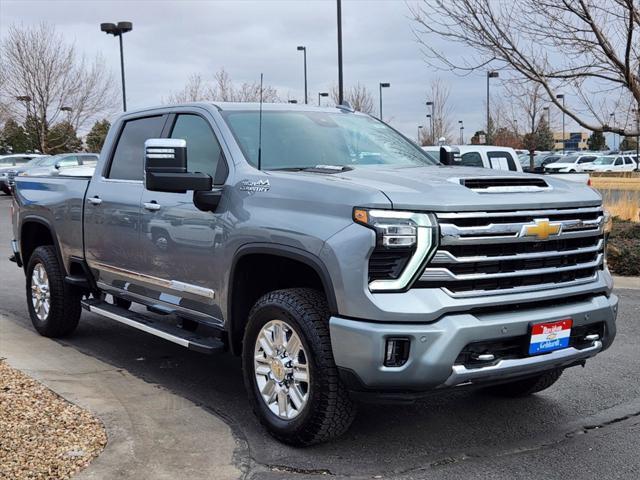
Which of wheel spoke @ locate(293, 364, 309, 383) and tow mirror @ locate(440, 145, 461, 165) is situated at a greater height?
tow mirror @ locate(440, 145, 461, 165)

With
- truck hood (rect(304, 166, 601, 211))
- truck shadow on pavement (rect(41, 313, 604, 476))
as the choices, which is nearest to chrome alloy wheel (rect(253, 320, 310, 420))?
truck shadow on pavement (rect(41, 313, 604, 476))

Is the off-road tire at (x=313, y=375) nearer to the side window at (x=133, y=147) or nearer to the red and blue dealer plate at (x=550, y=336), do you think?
the red and blue dealer plate at (x=550, y=336)

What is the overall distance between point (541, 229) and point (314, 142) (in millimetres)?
1806

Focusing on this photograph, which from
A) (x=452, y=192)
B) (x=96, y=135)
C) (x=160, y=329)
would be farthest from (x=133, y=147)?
(x=96, y=135)

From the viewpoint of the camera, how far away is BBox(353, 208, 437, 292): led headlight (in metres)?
3.69

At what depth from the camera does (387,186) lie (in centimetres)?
399

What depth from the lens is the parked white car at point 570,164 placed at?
40.6 meters

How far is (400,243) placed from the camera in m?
3.69

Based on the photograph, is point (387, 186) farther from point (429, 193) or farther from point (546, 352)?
point (546, 352)

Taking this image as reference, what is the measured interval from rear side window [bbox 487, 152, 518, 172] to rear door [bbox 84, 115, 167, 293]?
946 centimetres

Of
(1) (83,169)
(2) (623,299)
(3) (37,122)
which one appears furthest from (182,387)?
(3) (37,122)

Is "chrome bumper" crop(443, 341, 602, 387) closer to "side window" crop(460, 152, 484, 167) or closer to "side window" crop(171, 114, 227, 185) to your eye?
"side window" crop(171, 114, 227, 185)

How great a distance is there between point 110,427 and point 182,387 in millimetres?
1003

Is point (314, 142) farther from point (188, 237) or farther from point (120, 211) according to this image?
point (120, 211)
